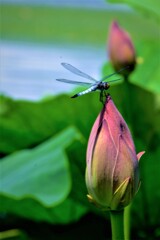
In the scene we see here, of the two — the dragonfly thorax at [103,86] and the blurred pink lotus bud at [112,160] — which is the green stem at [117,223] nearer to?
the blurred pink lotus bud at [112,160]

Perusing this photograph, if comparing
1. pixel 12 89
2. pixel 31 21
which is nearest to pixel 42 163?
pixel 12 89

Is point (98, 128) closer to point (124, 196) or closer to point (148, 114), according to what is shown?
point (124, 196)

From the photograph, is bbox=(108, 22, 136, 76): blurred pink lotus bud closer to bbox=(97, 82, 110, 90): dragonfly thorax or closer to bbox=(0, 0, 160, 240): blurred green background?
bbox=(0, 0, 160, 240): blurred green background

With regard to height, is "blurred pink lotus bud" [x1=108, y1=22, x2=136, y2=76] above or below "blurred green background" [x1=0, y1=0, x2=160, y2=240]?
above

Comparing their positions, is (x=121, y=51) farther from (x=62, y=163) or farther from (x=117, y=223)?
(x=117, y=223)

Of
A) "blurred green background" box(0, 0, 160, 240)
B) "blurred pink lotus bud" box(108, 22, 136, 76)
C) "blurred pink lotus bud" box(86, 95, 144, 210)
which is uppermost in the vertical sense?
"blurred pink lotus bud" box(108, 22, 136, 76)

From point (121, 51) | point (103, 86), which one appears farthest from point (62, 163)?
point (103, 86)

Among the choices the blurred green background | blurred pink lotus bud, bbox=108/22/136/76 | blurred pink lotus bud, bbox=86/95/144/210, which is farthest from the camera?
blurred pink lotus bud, bbox=108/22/136/76

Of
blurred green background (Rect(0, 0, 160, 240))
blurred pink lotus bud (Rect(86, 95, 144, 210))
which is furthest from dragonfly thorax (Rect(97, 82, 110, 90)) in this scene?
blurred green background (Rect(0, 0, 160, 240))
